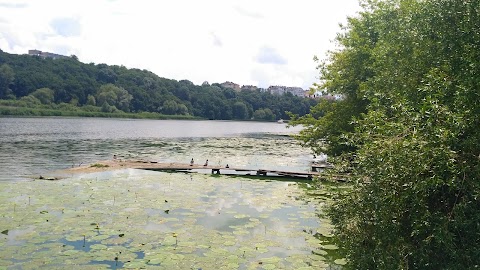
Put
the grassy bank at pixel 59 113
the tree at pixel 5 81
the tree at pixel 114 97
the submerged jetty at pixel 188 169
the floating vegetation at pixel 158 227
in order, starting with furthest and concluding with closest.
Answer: the tree at pixel 114 97
the tree at pixel 5 81
the grassy bank at pixel 59 113
the submerged jetty at pixel 188 169
the floating vegetation at pixel 158 227

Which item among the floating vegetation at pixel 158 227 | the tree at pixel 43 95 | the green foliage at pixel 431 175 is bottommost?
the floating vegetation at pixel 158 227

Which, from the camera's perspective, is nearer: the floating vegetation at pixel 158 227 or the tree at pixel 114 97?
the floating vegetation at pixel 158 227

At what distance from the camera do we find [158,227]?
17.2 meters

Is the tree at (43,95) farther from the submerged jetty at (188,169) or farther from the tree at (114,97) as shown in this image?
the submerged jetty at (188,169)

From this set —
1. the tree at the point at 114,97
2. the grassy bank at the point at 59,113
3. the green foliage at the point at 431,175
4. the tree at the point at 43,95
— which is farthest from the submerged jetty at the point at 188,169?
the tree at the point at 114,97

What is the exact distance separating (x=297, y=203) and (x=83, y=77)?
16742 centimetres

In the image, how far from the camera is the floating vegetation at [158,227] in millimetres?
13352

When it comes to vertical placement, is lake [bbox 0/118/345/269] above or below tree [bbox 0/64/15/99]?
below

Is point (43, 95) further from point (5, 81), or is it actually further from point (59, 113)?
point (5, 81)

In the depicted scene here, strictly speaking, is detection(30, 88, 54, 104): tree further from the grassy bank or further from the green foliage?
the green foliage

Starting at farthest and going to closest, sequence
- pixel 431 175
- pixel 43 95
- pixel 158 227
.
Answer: pixel 43 95 < pixel 158 227 < pixel 431 175

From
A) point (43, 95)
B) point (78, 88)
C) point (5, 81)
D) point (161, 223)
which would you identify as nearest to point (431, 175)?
point (161, 223)

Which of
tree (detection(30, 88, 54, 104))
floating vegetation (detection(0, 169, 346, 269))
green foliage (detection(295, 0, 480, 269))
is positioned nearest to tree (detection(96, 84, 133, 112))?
tree (detection(30, 88, 54, 104))

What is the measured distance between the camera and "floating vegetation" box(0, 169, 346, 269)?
13352 millimetres
